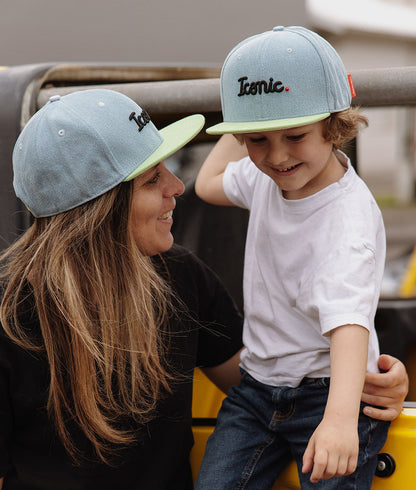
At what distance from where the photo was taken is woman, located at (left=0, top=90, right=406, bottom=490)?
64.4 inches

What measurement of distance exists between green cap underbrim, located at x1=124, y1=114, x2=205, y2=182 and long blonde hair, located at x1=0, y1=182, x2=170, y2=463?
79 millimetres

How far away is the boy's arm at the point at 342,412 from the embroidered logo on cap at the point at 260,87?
55 cm

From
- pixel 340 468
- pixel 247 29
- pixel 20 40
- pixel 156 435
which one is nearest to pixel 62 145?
pixel 156 435

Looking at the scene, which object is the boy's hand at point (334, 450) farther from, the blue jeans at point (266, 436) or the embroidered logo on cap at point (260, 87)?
the embroidered logo on cap at point (260, 87)

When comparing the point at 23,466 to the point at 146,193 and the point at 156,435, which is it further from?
the point at 146,193

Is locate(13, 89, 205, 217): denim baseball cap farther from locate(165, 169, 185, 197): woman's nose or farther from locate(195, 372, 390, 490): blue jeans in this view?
locate(195, 372, 390, 490): blue jeans

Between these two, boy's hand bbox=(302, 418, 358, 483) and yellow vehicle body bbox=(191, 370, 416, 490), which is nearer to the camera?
boy's hand bbox=(302, 418, 358, 483)

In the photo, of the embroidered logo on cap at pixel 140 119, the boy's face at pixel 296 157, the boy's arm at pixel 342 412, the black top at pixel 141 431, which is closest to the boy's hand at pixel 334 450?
the boy's arm at pixel 342 412

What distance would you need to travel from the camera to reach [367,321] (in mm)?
1521

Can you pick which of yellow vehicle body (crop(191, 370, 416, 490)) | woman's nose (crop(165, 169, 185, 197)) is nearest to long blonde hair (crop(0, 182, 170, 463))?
woman's nose (crop(165, 169, 185, 197))

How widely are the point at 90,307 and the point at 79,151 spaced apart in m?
0.37

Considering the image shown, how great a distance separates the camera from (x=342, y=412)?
148 cm

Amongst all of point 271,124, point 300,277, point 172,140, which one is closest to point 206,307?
point 300,277

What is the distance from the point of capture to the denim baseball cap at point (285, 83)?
5.22 ft
